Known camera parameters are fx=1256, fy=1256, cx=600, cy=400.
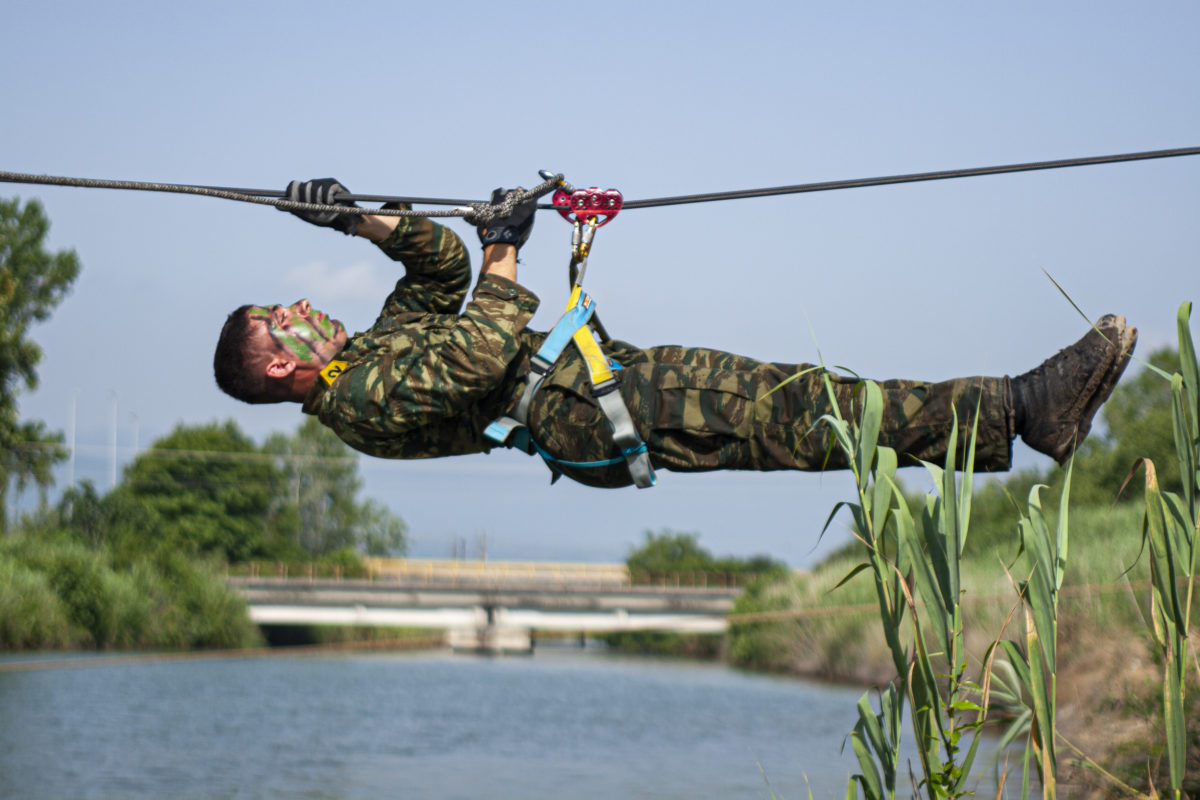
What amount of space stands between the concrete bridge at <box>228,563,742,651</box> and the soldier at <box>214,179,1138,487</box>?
33.6 metres

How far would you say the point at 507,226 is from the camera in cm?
401

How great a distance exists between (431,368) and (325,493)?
245 ft

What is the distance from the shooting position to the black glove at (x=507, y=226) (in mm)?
4008

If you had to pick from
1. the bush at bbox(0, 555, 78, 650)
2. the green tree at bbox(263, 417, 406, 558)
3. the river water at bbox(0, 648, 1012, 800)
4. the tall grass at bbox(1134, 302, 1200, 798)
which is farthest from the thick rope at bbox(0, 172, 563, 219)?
the green tree at bbox(263, 417, 406, 558)

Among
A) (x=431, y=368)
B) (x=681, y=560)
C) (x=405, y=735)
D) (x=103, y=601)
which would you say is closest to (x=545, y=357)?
(x=431, y=368)

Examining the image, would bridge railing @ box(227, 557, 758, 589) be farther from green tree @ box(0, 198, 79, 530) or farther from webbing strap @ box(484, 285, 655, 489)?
webbing strap @ box(484, 285, 655, 489)

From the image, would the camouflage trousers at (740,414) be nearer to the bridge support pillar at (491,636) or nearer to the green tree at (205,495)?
the bridge support pillar at (491,636)

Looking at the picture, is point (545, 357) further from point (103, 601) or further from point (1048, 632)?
point (103, 601)

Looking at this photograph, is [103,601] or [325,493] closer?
[103,601]

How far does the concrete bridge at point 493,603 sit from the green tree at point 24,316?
6436 millimetres

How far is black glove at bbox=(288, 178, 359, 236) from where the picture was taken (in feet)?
13.1

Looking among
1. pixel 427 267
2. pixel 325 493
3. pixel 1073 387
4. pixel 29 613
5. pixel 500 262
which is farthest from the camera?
pixel 325 493

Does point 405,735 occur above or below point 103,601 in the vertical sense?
below

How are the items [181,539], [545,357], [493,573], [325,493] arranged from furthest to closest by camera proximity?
1. [325,493]
2. [181,539]
3. [493,573]
4. [545,357]
